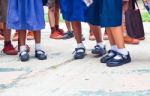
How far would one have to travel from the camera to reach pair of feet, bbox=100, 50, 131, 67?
221 inches

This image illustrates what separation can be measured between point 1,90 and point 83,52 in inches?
70.5

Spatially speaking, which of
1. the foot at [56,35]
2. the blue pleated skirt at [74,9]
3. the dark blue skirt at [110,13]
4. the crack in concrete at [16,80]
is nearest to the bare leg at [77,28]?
the blue pleated skirt at [74,9]

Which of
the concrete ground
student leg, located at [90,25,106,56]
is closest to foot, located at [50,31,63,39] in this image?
the concrete ground

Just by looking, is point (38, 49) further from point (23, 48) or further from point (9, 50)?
point (9, 50)

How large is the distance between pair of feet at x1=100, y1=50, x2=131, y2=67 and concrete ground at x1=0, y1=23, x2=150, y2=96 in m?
0.07

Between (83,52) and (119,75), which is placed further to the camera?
(83,52)

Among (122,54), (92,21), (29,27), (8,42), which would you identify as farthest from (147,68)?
(8,42)

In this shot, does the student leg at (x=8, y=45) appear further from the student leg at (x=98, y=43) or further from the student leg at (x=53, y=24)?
the student leg at (x=53, y=24)

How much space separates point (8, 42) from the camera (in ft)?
21.6

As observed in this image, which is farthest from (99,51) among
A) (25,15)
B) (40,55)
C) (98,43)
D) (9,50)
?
(9,50)

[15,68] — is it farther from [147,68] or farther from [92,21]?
[147,68]

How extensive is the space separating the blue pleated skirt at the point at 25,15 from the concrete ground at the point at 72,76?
18.8 inches

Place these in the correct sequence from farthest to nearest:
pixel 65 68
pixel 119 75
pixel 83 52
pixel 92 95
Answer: pixel 83 52
pixel 65 68
pixel 119 75
pixel 92 95

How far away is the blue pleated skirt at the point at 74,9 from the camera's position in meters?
5.95
